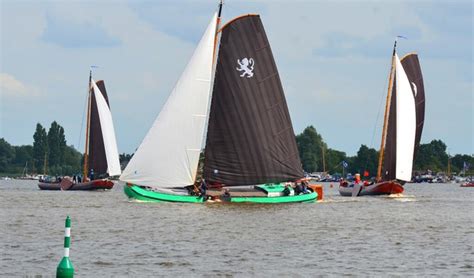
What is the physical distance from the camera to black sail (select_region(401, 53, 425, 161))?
289ft

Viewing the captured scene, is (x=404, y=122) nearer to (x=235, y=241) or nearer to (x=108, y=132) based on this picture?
(x=108, y=132)

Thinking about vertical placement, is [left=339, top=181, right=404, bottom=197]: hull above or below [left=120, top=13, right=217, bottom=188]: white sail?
below

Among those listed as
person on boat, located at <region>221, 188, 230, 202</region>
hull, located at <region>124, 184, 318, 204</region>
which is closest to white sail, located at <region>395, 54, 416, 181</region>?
hull, located at <region>124, 184, 318, 204</region>

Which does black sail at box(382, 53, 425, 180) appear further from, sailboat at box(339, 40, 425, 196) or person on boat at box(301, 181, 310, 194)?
person on boat at box(301, 181, 310, 194)

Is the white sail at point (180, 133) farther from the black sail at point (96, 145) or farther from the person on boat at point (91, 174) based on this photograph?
the person on boat at point (91, 174)

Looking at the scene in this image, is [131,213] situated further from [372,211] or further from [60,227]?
[372,211]

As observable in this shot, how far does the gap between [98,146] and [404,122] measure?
37.1 m

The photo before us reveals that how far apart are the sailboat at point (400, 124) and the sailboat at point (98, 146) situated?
3290 centimetres

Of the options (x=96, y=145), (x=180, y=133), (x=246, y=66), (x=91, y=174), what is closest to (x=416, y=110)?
(x=246, y=66)

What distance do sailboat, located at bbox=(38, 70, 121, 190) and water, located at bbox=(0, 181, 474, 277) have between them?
4462cm

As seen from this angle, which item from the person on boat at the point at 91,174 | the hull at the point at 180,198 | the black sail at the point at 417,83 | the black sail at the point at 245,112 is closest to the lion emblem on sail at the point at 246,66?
the black sail at the point at 245,112

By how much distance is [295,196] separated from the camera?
66125 mm

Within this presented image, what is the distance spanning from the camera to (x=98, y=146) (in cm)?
11000

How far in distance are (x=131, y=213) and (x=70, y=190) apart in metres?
55.8
